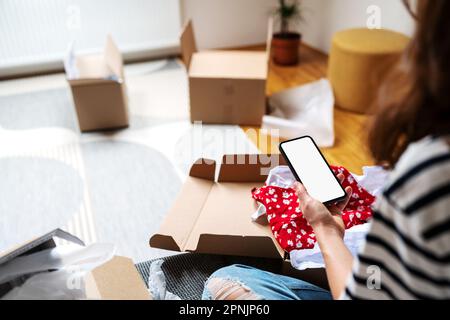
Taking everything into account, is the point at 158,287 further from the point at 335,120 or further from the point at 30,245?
the point at 335,120

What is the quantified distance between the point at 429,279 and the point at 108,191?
4.74 feet

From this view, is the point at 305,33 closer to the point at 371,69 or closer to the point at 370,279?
the point at 371,69

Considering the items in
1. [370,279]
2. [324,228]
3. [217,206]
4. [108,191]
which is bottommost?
[108,191]

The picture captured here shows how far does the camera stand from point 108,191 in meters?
1.71

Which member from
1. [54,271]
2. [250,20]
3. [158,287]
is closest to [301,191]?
[158,287]

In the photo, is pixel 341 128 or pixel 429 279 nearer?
pixel 429 279

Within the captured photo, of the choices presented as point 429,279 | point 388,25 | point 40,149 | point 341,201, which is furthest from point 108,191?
point 388,25

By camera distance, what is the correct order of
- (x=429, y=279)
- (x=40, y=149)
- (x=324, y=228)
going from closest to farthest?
(x=429, y=279) → (x=324, y=228) → (x=40, y=149)

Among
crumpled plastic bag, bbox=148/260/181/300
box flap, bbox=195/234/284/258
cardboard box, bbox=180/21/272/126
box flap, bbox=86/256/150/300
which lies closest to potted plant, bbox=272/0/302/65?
cardboard box, bbox=180/21/272/126

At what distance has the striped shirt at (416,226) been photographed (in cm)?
44

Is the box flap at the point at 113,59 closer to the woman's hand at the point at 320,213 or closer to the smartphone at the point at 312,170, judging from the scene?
the smartphone at the point at 312,170

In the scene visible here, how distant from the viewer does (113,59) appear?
2168 mm

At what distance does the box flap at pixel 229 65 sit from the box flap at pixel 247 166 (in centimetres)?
85
